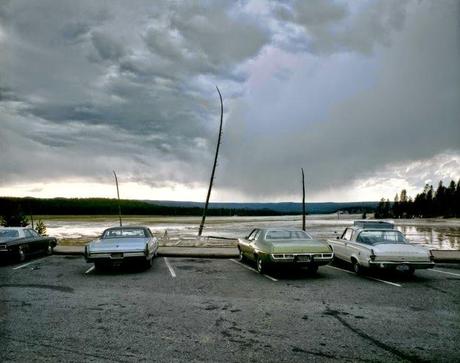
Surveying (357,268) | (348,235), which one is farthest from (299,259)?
(348,235)

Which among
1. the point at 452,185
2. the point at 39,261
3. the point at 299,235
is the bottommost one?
the point at 39,261

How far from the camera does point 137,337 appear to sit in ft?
18.4

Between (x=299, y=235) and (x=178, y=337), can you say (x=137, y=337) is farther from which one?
(x=299, y=235)

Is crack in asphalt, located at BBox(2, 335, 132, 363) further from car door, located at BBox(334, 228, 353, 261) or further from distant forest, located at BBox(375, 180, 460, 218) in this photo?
distant forest, located at BBox(375, 180, 460, 218)

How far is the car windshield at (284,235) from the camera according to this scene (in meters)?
A: 12.0

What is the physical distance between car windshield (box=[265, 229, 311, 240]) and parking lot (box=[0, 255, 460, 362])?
1.15 metres

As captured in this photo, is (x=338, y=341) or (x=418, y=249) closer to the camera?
(x=338, y=341)

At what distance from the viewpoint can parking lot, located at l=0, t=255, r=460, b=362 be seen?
16.6 ft

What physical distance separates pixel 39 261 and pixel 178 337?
36.5 feet

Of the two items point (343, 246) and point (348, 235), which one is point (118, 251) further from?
point (348, 235)

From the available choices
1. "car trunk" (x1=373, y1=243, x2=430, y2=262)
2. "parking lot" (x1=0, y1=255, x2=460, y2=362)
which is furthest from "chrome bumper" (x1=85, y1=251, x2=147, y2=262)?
"car trunk" (x1=373, y1=243, x2=430, y2=262)

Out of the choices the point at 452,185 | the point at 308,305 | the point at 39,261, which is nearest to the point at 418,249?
the point at 308,305

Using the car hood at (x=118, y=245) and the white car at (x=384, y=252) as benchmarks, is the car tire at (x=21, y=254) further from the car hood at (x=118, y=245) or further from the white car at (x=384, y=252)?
the white car at (x=384, y=252)

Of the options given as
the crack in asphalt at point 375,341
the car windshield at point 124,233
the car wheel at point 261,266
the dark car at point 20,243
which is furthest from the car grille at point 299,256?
the dark car at point 20,243
